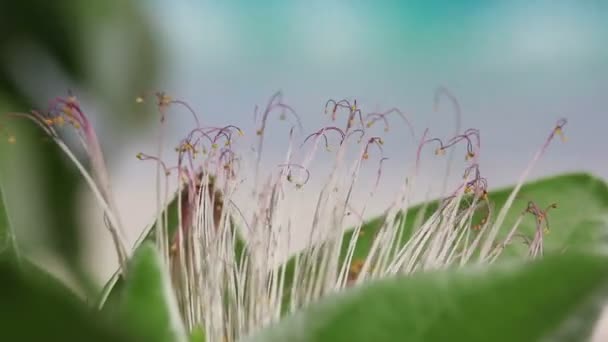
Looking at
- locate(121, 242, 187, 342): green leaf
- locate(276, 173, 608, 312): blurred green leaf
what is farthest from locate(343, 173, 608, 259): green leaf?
locate(121, 242, 187, 342): green leaf

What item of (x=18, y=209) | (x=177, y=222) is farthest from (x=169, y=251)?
(x=18, y=209)

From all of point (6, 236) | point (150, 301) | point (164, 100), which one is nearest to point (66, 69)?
point (164, 100)

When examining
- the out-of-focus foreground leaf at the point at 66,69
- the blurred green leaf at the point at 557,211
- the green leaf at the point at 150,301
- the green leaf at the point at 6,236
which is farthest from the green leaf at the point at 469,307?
the out-of-focus foreground leaf at the point at 66,69

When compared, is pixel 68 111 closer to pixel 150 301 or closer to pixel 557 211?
pixel 150 301

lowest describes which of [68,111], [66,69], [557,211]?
[557,211]

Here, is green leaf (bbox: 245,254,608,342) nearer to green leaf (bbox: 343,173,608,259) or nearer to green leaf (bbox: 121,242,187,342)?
green leaf (bbox: 121,242,187,342)

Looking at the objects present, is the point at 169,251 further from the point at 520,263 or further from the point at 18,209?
the point at 18,209
